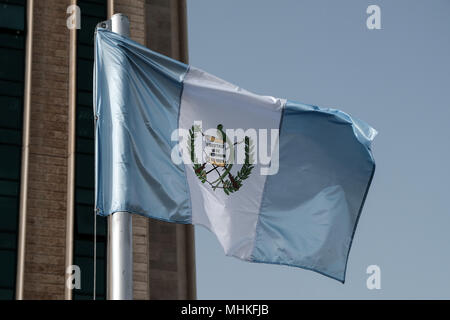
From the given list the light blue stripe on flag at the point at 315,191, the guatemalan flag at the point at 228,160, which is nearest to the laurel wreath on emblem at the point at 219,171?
the guatemalan flag at the point at 228,160

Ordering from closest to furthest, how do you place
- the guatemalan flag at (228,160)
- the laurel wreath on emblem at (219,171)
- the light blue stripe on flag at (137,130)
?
the light blue stripe on flag at (137,130) → the guatemalan flag at (228,160) → the laurel wreath on emblem at (219,171)

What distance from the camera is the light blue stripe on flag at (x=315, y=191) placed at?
13734mm

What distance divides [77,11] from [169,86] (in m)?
11.9

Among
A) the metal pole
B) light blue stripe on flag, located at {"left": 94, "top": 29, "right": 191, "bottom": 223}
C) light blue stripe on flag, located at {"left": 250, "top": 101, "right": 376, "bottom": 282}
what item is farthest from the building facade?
the metal pole

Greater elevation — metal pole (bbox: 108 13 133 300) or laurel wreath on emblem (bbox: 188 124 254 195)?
laurel wreath on emblem (bbox: 188 124 254 195)

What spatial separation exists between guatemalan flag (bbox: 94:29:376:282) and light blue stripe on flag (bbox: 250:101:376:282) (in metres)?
0.02

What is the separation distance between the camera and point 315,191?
46.7 feet

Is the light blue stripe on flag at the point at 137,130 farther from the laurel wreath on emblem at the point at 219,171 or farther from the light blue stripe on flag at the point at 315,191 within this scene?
the light blue stripe on flag at the point at 315,191

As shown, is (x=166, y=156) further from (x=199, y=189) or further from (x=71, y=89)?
(x=71, y=89)

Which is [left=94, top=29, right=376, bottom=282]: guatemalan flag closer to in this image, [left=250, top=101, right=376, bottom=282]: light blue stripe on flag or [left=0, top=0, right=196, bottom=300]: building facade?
[left=250, top=101, right=376, bottom=282]: light blue stripe on flag

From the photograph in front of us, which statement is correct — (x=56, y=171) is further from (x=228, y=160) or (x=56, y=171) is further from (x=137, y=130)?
(x=137, y=130)

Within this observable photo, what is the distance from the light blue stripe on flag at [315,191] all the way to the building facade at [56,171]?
28.7 ft

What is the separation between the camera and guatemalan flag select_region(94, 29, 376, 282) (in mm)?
12789

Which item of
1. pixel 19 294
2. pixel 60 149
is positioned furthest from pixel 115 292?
pixel 60 149
